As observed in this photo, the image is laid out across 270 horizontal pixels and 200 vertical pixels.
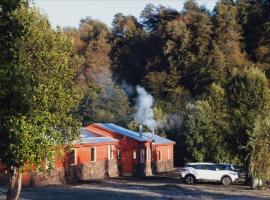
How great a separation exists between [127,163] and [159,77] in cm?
3636

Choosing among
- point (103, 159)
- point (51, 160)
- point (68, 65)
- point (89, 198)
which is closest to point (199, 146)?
point (103, 159)

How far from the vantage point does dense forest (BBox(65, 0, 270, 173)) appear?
79.6 meters

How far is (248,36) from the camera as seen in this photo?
301 ft

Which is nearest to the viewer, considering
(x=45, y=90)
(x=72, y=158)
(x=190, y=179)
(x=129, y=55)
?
(x=45, y=90)

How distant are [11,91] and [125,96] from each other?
78423mm

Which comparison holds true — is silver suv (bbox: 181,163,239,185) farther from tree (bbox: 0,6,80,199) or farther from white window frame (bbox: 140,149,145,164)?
tree (bbox: 0,6,80,199)

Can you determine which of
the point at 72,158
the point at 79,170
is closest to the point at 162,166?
the point at 79,170

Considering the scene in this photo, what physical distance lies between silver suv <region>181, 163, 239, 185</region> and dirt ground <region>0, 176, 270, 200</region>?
610 mm

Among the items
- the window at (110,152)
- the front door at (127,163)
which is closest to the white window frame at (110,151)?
the window at (110,152)

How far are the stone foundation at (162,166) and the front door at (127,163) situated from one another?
5.06 meters

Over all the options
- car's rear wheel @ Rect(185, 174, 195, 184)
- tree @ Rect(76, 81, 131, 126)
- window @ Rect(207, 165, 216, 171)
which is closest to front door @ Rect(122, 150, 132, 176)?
car's rear wheel @ Rect(185, 174, 195, 184)

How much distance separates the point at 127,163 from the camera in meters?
53.9

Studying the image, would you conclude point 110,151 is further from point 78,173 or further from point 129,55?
point 129,55

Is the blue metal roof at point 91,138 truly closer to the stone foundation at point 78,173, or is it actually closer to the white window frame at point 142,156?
the stone foundation at point 78,173
